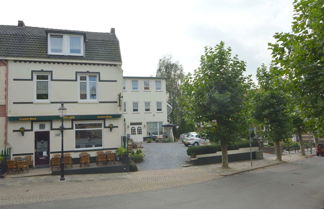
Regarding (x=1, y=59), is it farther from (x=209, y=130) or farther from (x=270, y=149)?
(x=270, y=149)

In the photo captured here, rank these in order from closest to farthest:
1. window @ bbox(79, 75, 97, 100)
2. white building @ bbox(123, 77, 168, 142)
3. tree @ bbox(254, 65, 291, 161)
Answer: window @ bbox(79, 75, 97, 100), tree @ bbox(254, 65, 291, 161), white building @ bbox(123, 77, 168, 142)

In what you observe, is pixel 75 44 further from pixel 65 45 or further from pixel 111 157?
pixel 111 157

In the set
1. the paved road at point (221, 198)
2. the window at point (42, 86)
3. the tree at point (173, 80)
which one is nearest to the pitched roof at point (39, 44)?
the window at point (42, 86)

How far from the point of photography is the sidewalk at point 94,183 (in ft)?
32.4

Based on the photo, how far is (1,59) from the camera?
49.7 ft

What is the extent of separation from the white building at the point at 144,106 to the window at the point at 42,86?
19.2m

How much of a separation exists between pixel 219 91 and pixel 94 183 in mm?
9277

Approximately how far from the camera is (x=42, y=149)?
15.6m

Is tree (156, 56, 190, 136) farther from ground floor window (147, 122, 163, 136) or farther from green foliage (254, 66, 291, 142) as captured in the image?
green foliage (254, 66, 291, 142)

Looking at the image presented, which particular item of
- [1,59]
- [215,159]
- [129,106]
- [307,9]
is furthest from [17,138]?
[129,106]

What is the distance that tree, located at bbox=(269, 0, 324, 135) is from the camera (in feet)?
21.7

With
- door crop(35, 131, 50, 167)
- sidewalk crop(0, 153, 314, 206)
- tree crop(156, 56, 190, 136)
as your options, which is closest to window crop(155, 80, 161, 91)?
tree crop(156, 56, 190, 136)

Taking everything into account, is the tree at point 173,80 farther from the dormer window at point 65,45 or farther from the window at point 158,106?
the dormer window at point 65,45

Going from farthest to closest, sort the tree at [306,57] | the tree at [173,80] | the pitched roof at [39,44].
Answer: the tree at [173,80], the pitched roof at [39,44], the tree at [306,57]
